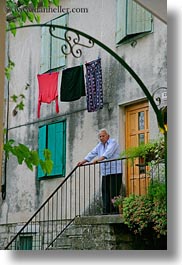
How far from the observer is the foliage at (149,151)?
3.51 meters

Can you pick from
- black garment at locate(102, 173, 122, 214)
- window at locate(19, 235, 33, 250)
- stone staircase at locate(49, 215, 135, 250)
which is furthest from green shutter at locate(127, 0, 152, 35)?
window at locate(19, 235, 33, 250)

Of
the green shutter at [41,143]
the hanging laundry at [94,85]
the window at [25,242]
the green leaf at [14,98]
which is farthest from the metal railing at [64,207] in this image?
the green leaf at [14,98]

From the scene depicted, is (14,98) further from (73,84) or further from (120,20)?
(120,20)

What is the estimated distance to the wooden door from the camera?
3.56m

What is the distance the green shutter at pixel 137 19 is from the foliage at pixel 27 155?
925mm

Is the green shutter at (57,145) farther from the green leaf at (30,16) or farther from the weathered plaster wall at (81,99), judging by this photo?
the green leaf at (30,16)

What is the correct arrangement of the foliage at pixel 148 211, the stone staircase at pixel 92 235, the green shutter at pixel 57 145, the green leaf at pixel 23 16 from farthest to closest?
the green leaf at pixel 23 16, the green shutter at pixel 57 145, the stone staircase at pixel 92 235, the foliage at pixel 148 211

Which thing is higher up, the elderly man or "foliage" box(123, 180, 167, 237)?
the elderly man

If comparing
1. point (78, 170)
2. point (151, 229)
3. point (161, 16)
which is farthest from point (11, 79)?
point (151, 229)

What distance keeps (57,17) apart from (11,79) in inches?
19.1

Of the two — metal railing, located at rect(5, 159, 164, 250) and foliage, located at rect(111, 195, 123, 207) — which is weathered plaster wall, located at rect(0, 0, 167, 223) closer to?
metal railing, located at rect(5, 159, 164, 250)

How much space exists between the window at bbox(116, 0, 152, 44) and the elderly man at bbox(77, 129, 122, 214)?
605mm

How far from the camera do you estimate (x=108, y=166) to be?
3.73 m

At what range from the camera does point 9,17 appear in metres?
3.86
